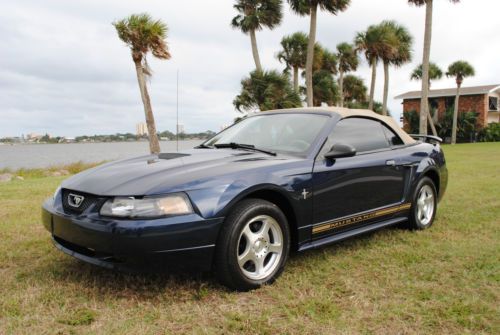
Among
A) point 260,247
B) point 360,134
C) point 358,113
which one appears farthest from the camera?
point 358,113

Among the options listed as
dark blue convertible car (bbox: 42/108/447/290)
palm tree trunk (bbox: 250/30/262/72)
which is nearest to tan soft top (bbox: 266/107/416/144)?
dark blue convertible car (bbox: 42/108/447/290)

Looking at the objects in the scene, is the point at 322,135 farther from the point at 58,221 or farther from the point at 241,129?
the point at 58,221

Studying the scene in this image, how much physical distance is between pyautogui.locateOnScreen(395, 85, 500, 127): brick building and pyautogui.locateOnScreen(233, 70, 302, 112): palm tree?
24799mm

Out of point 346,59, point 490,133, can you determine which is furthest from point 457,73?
point 346,59

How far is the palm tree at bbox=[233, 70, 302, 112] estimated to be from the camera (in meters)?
22.3

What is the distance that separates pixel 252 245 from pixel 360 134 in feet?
5.86

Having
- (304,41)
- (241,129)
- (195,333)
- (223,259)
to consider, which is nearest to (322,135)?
(241,129)

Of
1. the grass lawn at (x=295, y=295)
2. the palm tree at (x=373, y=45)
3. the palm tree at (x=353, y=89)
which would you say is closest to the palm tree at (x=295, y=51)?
the palm tree at (x=373, y=45)

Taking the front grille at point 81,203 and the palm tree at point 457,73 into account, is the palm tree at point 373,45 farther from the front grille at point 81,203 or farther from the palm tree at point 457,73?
the front grille at point 81,203

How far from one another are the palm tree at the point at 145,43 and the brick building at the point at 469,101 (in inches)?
1270

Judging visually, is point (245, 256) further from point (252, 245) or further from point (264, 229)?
point (264, 229)

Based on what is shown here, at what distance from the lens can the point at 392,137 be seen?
4605 millimetres

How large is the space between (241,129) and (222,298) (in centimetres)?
193

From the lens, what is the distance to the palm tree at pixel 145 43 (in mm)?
17281
